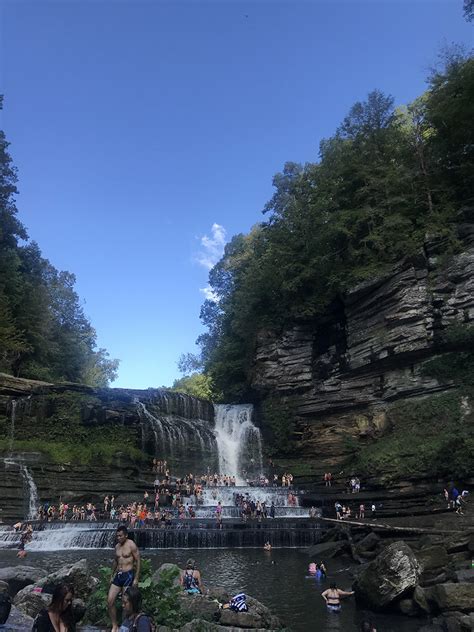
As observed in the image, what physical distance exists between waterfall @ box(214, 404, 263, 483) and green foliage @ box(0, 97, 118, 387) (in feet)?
56.3

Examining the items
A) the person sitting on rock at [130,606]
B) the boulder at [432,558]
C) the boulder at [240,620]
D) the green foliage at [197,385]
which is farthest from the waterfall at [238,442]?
the person sitting on rock at [130,606]

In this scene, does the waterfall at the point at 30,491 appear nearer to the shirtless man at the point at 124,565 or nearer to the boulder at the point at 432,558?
the boulder at the point at 432,558

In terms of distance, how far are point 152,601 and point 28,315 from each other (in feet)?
129

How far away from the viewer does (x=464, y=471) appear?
69.6 feet

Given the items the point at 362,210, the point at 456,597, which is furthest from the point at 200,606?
the point at 362,210

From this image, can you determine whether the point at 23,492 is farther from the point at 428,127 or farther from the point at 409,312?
the point at 428,127

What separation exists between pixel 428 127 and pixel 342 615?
35.3m

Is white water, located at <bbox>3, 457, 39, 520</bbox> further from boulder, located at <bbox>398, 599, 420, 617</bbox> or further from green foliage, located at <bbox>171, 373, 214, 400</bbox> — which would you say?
green foliage, located at <bbox>171, 373, 214, 400</bbox>

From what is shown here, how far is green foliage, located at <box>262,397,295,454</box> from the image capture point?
113 feet

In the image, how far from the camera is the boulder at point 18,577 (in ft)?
36.3

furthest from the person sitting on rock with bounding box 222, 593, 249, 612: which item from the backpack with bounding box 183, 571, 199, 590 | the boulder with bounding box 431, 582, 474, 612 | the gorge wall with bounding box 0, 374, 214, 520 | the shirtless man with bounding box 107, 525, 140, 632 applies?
the gorge wall with bounding box 0, 374, 214, 520

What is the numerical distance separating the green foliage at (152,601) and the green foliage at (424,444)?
17.4m

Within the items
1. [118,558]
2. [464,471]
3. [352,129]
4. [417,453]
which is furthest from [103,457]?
[352,129]

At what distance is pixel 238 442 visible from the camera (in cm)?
3656
